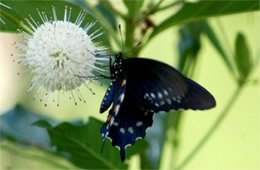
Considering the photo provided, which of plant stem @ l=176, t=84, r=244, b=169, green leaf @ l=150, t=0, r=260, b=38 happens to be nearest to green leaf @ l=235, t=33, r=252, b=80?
plant stem @ l=176, t=84, r=244, b=169

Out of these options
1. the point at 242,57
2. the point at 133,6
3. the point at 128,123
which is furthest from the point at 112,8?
the point at 242,57

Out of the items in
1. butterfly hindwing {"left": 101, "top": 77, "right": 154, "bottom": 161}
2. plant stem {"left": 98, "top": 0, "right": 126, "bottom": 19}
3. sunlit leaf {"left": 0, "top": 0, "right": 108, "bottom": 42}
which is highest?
plant stem {"left": 98, "top": 0, "right": 126, "bottom": 19}

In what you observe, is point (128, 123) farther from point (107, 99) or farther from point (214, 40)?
point (214, 40)

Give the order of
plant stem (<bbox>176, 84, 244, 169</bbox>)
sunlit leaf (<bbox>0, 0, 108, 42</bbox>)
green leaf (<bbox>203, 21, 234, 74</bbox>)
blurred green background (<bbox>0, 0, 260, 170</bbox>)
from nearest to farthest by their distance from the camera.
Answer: sunlit leaf (<bbox>0, 0, 108, 42</bbox>)
plant stem (<bbox>176, 84, 244, 169</bbox>)
green leaf (<bbox>203, 21, 234, 74</bbox>)
blurred green background (<bbox>0, 0, 260, 170</bbox>)

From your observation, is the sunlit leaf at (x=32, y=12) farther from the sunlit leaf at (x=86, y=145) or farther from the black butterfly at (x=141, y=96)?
the sunlit leaf at (x=86, y=145)

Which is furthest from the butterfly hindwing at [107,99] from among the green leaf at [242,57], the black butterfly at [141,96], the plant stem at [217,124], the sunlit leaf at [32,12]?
the green leaf at [242,57]

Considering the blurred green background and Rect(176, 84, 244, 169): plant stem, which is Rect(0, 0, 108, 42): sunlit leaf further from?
the blurred green background
